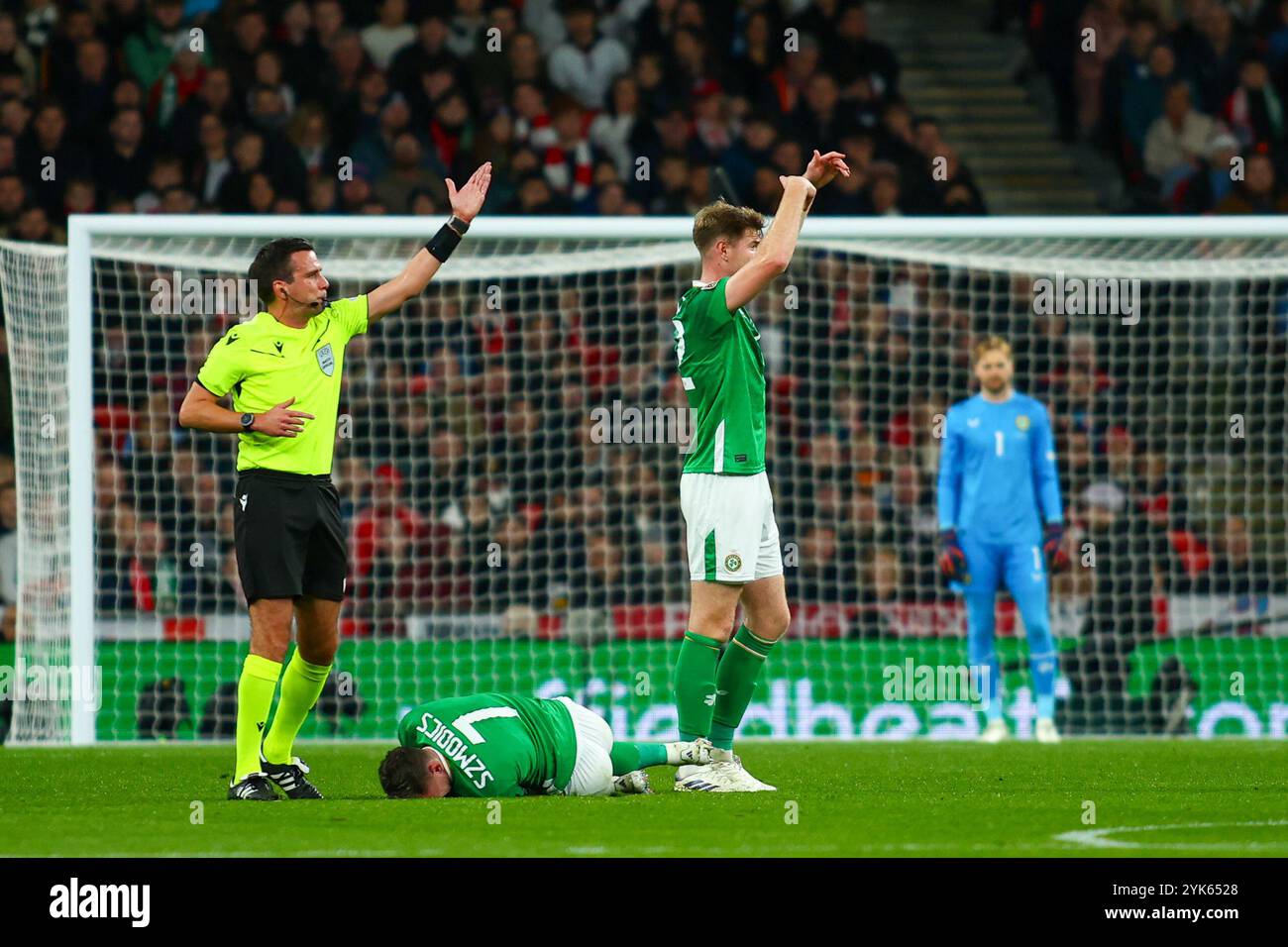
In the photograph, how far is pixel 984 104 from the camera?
16422 millimetres

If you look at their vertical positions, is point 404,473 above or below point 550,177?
below

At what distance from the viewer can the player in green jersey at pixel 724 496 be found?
656cm

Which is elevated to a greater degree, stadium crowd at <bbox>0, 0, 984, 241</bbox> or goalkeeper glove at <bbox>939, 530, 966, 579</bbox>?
stadium crowd at <bbox>0, 0, 984, 241</bbox>

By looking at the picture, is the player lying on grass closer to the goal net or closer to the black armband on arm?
the black armband on arm

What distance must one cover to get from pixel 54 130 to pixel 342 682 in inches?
203

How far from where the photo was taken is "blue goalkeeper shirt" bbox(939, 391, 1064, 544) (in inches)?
395

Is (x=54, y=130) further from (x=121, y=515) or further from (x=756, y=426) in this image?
(x=756, y=426)

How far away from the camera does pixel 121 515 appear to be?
1114cm

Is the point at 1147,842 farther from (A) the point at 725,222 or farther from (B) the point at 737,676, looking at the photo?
(A) the point at 725,222

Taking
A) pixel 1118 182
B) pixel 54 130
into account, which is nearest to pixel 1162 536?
pixel 1118 182

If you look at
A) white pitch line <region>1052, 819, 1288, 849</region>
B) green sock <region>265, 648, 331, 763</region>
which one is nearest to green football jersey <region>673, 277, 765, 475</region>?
green sock <region>265, 648, 331, 763</region>

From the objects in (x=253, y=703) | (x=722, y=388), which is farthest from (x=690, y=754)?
(x=253, y=703)

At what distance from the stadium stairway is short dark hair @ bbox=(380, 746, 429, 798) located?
10.1 metres

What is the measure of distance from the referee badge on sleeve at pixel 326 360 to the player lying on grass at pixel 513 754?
3.97 feet
